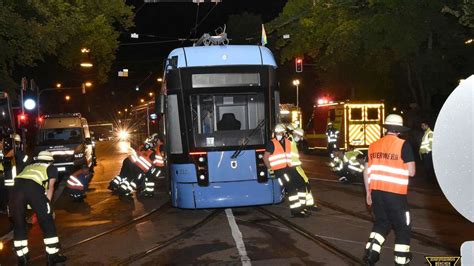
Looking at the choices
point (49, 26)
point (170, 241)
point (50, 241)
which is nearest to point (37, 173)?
point (50, 241)

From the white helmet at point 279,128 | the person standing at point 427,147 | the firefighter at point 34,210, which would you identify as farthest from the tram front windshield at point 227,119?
the person standing at point 427,147

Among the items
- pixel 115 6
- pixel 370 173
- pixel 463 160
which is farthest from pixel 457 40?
pixel 463 160

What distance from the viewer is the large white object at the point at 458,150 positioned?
2.87 m

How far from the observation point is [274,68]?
11.1 metres

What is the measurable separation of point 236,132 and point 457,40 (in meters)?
17.2

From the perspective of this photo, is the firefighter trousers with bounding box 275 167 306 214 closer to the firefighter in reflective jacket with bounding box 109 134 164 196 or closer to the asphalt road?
the asphalt road

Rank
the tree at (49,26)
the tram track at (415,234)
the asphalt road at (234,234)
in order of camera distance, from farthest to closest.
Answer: the tree at (49,26), the tram track at (415,234), the asphalt road at (234,234)

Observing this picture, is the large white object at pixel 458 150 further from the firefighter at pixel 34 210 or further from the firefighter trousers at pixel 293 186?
the firefighter trousers at pixel 293 186

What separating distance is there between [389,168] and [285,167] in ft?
12.7

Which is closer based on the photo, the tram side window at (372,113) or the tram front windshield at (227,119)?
the tram front windshield at (227,119)

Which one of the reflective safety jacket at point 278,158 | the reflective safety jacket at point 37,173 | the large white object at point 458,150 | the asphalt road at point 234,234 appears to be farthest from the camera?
the reflective safety jacket at point 278,158

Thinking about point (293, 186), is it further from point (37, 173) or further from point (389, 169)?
point (37, 173)

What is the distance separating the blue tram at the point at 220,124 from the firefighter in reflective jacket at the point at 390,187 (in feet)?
13.6

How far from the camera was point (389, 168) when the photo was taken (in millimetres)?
6535
